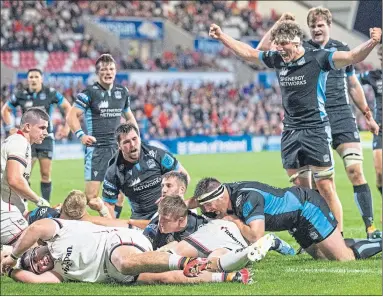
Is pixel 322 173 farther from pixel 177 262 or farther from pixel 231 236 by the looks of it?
pixel 177 262

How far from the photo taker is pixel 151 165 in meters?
8.79

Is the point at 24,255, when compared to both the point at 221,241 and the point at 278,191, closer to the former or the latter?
the point at 221,241

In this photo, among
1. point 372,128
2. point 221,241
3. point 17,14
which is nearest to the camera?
point 221,241

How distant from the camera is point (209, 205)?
7.43 m

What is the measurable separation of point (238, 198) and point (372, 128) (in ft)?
9.55

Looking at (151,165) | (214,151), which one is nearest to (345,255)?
(151,165)

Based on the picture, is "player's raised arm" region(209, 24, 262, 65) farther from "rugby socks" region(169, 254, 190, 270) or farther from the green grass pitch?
"rugby socks" region(169, 254, 190, 270)

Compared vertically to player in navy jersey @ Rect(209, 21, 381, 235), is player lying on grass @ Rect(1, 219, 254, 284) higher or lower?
lower

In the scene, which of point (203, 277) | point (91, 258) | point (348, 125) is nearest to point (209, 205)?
point (203, 277)

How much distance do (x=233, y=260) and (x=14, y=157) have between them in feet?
7.92

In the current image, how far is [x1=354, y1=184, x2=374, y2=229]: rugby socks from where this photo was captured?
9.53 metres

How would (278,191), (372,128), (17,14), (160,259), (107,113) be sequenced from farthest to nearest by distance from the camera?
(17,14) < (107,113) < (372,128) < (278,191) < (160,259)

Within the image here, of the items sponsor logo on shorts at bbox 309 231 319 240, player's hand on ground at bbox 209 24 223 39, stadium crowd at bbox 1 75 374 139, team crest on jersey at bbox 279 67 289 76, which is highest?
player's hand on ground at bbox 209 24 223 39

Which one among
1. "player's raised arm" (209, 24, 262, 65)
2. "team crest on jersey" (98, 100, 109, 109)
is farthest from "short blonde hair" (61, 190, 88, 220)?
"team crest on jersey" (98, 100, 109, 109)
